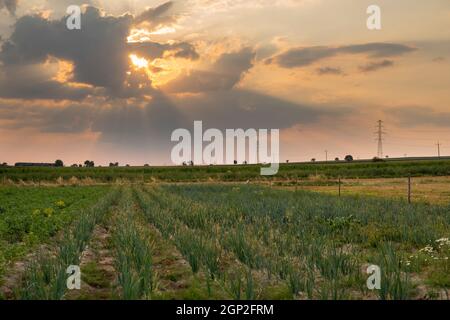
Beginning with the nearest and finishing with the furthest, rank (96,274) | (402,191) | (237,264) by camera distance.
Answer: (96,274)
(237,264)
(402,191)

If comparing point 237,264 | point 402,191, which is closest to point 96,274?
point 237,264

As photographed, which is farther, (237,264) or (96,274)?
(237,264)

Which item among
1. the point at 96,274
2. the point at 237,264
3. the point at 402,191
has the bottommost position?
the point at 96,274

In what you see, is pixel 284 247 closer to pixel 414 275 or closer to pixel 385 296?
pixel 414 275

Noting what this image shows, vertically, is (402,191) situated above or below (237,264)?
above

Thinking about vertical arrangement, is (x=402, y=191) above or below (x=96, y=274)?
above

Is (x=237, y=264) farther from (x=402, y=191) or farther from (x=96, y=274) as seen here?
(x=402, y=191)

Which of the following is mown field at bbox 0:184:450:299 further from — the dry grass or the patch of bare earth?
the dry grass

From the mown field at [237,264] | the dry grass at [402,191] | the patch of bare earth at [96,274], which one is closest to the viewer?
the mown field at [237,264]

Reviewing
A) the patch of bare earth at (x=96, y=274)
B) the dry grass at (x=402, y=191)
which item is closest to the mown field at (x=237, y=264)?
the patch of bare earth at (x=96, y=274)

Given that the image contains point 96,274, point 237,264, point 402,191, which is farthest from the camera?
point 402,191

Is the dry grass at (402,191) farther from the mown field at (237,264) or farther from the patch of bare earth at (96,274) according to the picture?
the patch of bare earth at (96,274)

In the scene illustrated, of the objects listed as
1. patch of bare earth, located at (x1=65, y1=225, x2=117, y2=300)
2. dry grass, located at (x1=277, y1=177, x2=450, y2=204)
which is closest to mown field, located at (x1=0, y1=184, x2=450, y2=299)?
patch of bare earth, located at (x1=65, y1=225, x2=117, y2=300)
